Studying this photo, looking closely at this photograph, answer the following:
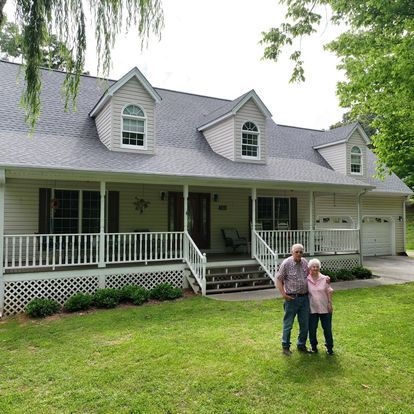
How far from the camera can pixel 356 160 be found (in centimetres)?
1731

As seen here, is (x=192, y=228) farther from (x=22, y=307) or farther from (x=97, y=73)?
(x=97, y=73)

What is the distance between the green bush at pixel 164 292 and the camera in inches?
355

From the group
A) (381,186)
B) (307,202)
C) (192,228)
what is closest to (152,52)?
(192,228)

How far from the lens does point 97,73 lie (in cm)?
501

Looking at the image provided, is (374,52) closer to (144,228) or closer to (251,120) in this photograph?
(251,120)

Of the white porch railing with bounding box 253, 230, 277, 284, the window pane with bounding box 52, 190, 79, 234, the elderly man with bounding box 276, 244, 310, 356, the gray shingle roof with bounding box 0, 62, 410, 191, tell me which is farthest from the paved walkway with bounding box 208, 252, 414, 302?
the window pane with bounding box 52, 190, 79, 234

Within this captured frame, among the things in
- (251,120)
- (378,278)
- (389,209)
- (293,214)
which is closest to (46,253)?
(251,120)

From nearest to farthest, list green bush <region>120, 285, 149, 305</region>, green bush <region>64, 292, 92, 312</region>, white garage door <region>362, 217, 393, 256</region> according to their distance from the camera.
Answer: green bush <region>64, 292, 92, 312</region>, green bush <region>120, 285, 149, 305</region>, white garage door <region>362, 217, 393, 256</region>

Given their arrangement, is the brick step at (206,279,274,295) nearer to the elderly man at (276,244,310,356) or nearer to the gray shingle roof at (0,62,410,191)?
the gray shingle roof at (0,62,410,191)

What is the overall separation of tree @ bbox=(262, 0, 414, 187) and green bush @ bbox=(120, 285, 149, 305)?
6922 mm

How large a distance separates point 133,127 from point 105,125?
2.96 ft

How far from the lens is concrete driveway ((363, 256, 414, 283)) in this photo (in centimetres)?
1268

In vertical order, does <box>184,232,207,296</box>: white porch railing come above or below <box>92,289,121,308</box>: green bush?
above

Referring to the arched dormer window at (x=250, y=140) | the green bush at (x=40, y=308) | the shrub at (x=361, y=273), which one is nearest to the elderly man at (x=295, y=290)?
the green bush at (x=40, y=308)
